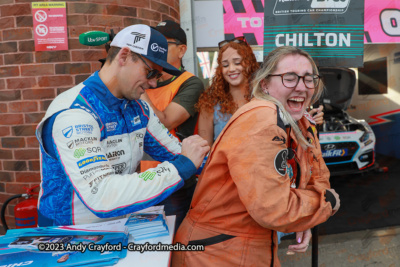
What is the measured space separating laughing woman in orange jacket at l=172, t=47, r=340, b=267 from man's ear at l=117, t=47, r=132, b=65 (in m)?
0.55

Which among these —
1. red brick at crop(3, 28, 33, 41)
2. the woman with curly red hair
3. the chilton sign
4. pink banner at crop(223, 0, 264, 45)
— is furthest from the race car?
red brick at crop(3, 28, 33, 41)

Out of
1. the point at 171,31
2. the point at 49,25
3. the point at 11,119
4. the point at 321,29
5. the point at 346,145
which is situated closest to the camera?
the point at 171,31

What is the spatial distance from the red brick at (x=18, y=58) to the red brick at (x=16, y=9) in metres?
0.37

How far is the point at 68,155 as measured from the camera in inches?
46.7

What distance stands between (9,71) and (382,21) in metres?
4.59

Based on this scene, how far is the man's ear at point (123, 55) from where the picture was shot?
1.39 meters

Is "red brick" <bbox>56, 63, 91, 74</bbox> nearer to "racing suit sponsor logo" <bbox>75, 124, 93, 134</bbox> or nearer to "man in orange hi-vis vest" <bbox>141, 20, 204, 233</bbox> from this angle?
"man in orange hi-vis vest" <bbox>141, 20, 204, 233</bbox>

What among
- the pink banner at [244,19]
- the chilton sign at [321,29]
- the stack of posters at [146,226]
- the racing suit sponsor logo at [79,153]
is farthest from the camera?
the pink banner at [244,19]

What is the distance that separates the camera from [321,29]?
8.27ft

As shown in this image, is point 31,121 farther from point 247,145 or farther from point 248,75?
point 247,145

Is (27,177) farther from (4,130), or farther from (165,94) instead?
(165,94)

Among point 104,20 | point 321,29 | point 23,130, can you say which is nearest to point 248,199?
point 321,29

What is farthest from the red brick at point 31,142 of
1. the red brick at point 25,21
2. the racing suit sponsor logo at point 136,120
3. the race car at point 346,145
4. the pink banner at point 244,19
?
the race car at point 346,145

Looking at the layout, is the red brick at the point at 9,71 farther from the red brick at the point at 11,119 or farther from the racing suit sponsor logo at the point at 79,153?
the racing suit sponsor logo at the point at 79,153
